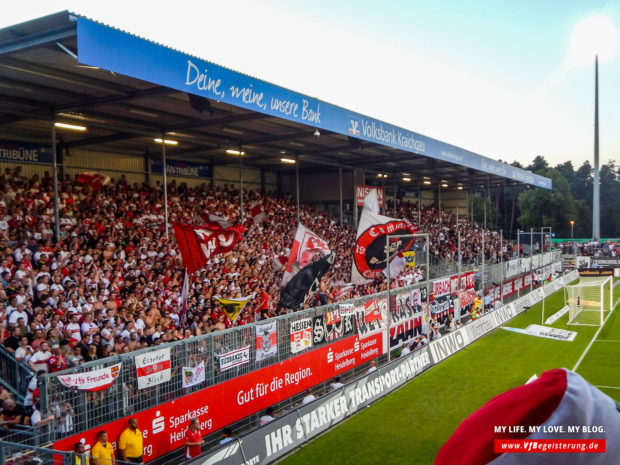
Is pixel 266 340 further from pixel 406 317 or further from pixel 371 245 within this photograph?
pixel 406 317

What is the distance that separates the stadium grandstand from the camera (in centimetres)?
1048

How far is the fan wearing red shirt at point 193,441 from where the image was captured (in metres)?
11.1

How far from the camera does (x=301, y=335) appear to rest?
1516 centimetres

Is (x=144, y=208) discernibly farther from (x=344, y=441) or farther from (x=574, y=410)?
(x=574, y=410)

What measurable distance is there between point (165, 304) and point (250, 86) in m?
6.66

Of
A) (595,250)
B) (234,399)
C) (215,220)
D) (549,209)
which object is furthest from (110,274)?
(549,209)

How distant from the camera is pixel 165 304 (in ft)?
50.8

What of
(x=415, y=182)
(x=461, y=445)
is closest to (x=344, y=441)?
(x=461, y=445)

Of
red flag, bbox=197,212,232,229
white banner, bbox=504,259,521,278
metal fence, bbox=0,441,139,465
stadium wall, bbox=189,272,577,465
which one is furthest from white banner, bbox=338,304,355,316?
white banner, bbox=504,259,521,278

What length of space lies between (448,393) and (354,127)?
10.1 m

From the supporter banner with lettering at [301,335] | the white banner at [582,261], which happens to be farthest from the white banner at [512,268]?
the white banner at [582,261]

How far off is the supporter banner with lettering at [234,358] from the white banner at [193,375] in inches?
22.1

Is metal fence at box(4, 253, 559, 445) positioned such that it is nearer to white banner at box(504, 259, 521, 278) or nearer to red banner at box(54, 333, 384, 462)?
red banner at box(54, 333, 384, 462)

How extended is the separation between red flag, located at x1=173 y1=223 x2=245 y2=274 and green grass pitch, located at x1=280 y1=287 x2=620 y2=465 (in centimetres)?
A: 650
